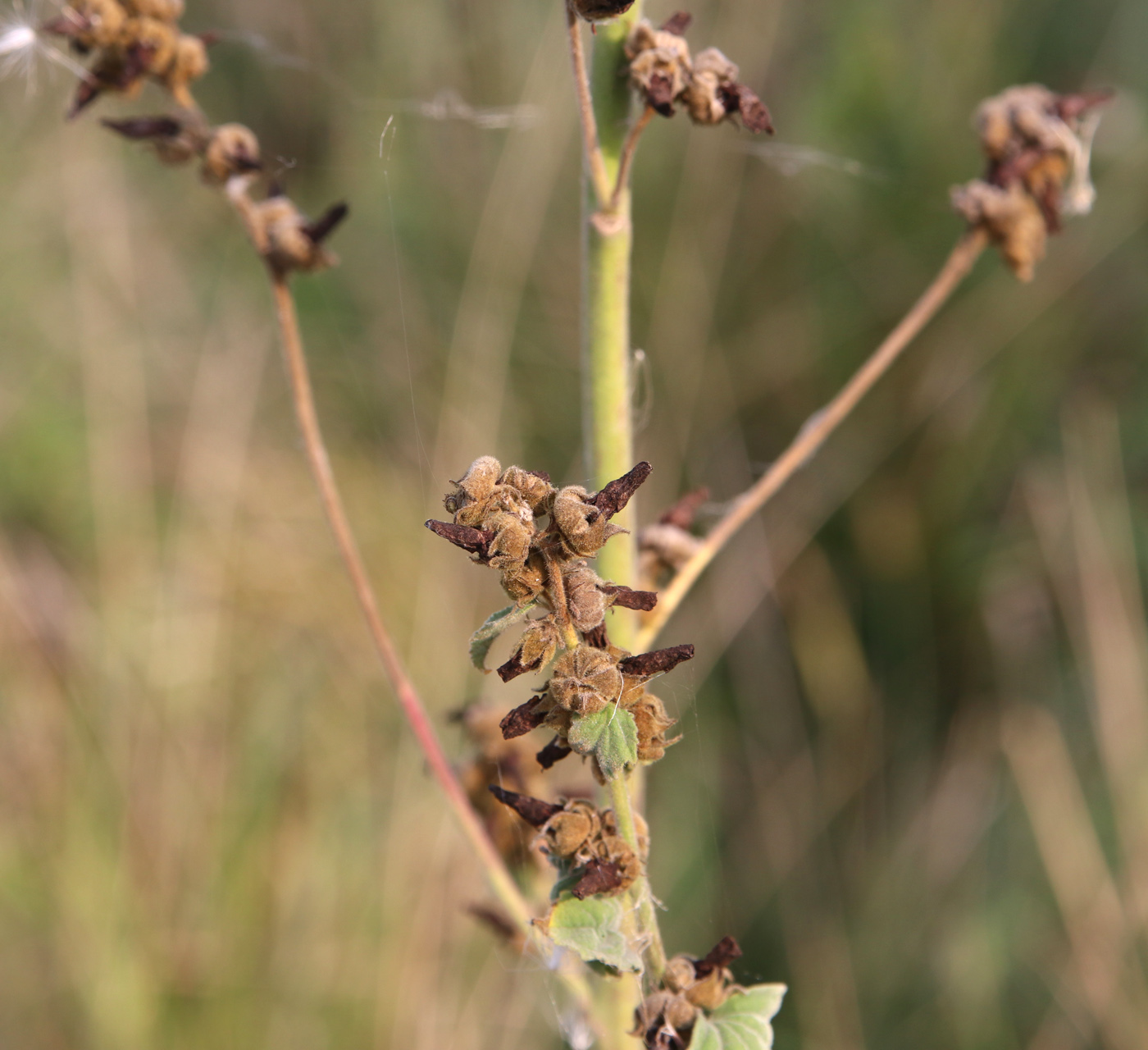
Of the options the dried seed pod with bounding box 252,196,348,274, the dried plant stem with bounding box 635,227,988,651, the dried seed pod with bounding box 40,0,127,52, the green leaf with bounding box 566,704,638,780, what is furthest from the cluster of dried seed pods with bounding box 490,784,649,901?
the dried seed pod with bounding box 40,0,127,52

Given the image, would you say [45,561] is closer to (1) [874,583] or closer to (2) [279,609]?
(2) [279,609]

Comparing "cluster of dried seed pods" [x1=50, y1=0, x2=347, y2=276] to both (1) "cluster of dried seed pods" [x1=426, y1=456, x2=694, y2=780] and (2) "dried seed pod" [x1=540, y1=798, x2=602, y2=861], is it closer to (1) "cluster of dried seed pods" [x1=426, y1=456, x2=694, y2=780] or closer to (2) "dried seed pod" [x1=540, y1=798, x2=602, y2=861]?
(1) "cluster of dried seed pods" [x1=426, y1=456, x2=694, y2=780]

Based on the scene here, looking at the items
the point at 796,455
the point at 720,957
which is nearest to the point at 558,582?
the point at 720,957

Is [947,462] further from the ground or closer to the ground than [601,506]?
further from the ground

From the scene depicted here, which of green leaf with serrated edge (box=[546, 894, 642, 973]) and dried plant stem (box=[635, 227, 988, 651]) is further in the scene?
dried plant stem (box=[635, 227, 988, 651])

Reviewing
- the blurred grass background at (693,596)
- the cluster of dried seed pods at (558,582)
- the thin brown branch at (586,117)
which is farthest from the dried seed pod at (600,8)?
the blurred grass background at (693,596)

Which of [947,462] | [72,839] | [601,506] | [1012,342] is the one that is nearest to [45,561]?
[72,839]

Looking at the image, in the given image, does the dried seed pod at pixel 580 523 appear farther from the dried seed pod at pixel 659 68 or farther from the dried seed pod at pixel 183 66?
the dried seed pod at pixel 183 66

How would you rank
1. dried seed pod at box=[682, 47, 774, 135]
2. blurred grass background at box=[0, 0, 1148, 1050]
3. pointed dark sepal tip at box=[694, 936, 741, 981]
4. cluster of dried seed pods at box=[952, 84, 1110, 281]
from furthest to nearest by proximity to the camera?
blurred grass background at box=[0, 0, 1148, 1050] < cluster of dried seed pods at box=[952, 84, 1110, 281] < dried seed pod at box=[682, 47, 774, 135] < pointed dark sepal tip at box=[694, 936, 741, 981]
